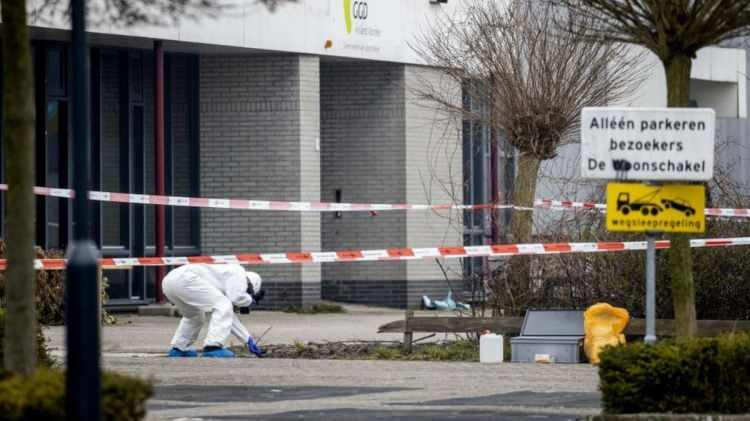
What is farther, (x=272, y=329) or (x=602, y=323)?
(x=272, y=329)

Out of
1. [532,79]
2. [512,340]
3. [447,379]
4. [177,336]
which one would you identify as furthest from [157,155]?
[447,379]

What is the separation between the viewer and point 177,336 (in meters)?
16.1

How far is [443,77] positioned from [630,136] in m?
16.3

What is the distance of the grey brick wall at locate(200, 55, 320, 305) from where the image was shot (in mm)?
24812

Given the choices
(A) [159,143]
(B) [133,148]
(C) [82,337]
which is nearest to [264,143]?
(B) [133,148]

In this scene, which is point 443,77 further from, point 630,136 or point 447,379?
point 630,136

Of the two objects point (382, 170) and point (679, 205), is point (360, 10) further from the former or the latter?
point (679, 205)

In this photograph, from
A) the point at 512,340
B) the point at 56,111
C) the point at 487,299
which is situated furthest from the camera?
the point at 56,111

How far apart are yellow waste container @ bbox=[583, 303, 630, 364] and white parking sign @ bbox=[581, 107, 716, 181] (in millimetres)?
4716

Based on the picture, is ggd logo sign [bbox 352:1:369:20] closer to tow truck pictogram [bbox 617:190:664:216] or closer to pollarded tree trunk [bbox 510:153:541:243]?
A: pollarded tree trunk [bbox 510:153:541:243]

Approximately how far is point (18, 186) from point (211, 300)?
8.22 metres

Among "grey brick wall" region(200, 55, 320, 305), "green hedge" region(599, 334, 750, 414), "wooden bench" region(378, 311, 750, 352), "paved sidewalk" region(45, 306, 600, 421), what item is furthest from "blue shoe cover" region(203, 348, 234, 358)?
"grey brick wall" region(200, 55, 320, 305)

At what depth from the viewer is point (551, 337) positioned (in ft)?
50.5

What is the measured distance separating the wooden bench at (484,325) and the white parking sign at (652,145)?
16.2 ft
